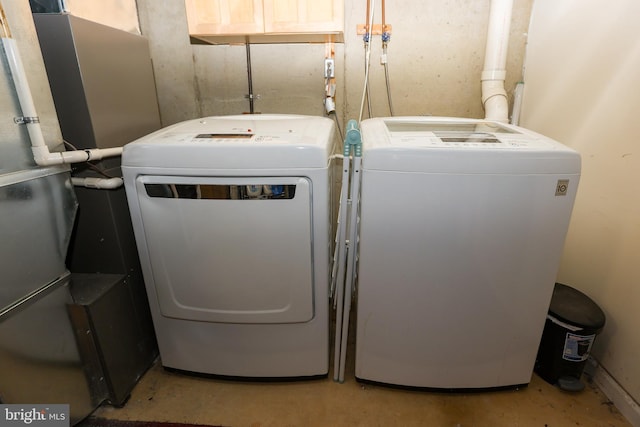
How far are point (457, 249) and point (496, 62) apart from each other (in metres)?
1.12

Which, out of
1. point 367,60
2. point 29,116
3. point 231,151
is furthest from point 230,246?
point 367,60

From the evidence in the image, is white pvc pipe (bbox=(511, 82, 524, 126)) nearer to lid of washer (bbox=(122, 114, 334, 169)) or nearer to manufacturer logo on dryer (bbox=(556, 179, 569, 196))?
manufacturer logo on dryer (bbox=(556, 179, 569, 196))

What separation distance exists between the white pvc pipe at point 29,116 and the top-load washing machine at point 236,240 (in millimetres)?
183

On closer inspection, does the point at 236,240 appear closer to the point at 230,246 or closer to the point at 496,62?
the point at 230,246

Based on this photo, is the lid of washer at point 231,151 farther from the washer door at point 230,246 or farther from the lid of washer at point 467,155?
the lid of washer at point 467,155

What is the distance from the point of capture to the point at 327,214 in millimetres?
1155

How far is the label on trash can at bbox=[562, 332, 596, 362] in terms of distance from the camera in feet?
4.19

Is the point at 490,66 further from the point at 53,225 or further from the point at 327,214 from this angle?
the point at 53,225

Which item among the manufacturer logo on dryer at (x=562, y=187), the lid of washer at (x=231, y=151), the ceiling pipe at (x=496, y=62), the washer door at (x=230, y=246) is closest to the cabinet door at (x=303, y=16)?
the lid of washer at (x=231, y=151)

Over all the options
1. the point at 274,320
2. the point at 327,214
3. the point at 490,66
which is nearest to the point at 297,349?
the point at 274,320

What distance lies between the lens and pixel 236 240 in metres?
1.15

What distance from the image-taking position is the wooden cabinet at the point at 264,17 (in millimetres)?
1301

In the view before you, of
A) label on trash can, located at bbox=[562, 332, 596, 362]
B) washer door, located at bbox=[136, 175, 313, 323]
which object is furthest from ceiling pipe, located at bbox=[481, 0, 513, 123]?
washer door, located at bbox=[136, 175, 313, 323]

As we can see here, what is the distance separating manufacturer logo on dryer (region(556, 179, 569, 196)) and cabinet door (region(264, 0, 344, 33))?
0.99 m
